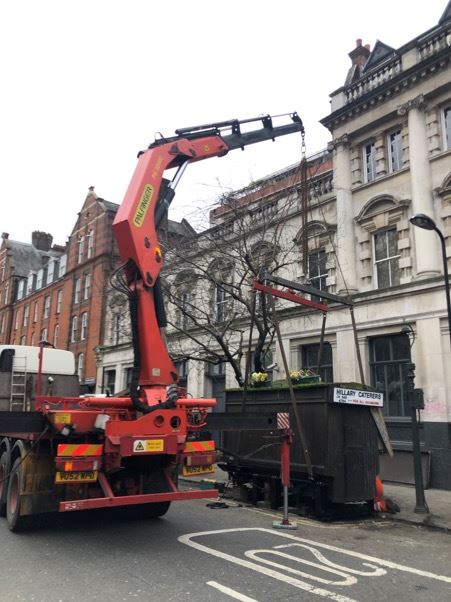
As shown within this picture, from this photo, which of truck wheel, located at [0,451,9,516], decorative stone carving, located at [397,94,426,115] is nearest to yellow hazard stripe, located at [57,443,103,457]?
truck wheel, located at [0,451,9,516]

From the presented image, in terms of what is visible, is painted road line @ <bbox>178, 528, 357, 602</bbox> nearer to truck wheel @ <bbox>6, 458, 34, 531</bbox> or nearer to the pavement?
truck wheel @ <bbox>6, 458, 34, 531</bbox>

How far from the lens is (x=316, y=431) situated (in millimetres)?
9383

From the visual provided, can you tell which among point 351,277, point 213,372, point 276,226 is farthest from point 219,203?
point 213,372

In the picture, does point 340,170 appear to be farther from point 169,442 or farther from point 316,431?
point 169,442

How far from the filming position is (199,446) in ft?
24.4

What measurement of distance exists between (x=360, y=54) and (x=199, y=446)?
59.6 feet

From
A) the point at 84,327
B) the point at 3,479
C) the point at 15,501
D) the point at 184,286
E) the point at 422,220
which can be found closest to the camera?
the point at 15,501

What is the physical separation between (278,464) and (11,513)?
15.7 ft

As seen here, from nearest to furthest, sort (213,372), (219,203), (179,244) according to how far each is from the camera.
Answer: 1. (219,203)
2. (179,244)
3. (213,372)

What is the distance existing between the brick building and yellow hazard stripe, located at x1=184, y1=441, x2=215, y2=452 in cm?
2220

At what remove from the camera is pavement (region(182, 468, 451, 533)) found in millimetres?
9125

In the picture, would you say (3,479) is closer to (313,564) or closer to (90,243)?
(313,564)

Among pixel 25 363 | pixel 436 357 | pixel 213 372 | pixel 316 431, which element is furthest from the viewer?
pixel 213 372

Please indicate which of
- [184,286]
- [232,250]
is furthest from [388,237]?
[184,286]
